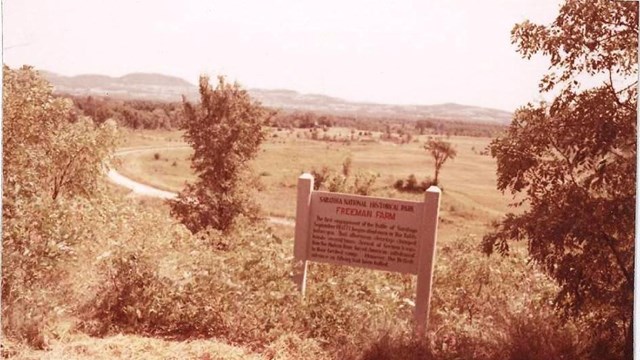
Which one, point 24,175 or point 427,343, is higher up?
point 24,175

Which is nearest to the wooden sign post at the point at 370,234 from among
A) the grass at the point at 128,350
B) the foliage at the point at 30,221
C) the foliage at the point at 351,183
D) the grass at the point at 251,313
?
the grass at the point at 251,313

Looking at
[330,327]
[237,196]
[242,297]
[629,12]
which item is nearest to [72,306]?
[242,297]

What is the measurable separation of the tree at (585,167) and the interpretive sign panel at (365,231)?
1095 millimetres

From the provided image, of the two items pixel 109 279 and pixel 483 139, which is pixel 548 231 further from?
pixel 483 139

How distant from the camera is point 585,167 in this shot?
16.8ft

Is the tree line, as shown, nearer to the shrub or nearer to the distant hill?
the distant hill

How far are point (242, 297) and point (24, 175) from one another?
3.82 meters

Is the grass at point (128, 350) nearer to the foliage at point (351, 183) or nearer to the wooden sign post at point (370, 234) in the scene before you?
the wooden sign post at point (370, 234)

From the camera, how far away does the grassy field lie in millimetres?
49219

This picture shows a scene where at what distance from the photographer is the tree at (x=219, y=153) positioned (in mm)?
22547

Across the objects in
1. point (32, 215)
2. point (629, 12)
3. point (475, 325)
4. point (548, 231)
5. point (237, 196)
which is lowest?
point (237, 196)

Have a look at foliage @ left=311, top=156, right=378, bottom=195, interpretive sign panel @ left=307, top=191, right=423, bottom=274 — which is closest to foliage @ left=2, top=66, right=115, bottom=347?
interpretive sign panel @ left=307, top=191, right=423, bottom=274

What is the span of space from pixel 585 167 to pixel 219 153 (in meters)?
19.1

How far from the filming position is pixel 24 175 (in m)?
7.53
